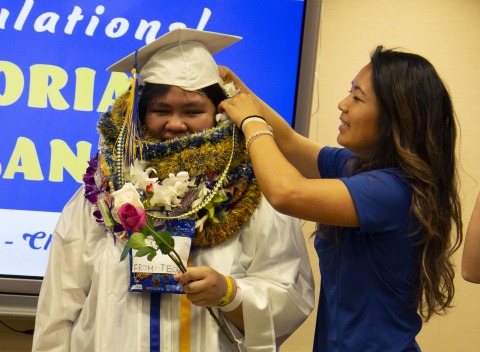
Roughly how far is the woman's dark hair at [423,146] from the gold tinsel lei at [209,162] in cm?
35

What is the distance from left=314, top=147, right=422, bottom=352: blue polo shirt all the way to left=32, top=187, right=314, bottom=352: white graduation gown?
185 millimetres

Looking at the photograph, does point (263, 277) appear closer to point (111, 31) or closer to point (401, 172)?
point (401, 172)

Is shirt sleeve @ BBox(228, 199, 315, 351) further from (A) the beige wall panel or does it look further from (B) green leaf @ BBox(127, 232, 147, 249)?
(A) the beige wall panel

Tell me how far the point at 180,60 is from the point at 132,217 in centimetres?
58

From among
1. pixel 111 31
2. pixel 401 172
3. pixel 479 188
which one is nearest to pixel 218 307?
pixel 401 172

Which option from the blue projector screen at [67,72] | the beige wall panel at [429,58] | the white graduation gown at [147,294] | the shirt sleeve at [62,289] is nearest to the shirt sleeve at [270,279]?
the white graduation gown at [147,294]

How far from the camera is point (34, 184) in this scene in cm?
294

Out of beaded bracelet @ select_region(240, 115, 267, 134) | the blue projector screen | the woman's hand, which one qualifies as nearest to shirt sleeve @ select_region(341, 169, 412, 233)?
beaded bracelet @ select_region(240, 115, 267, 134)

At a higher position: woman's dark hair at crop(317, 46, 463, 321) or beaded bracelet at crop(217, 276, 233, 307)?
woman's dark hair at crop(317, 46, 463, 321)

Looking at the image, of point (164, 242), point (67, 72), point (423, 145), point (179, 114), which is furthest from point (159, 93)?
point (67, 72)

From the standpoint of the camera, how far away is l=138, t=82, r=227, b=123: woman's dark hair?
6.76 ft

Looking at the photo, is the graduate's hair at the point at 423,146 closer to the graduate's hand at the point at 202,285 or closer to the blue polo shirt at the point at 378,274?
the blue polo shirt at the point at 378,274

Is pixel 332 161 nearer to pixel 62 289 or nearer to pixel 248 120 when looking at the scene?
A: pixel 248 120

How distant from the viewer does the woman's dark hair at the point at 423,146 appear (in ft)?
6.06
